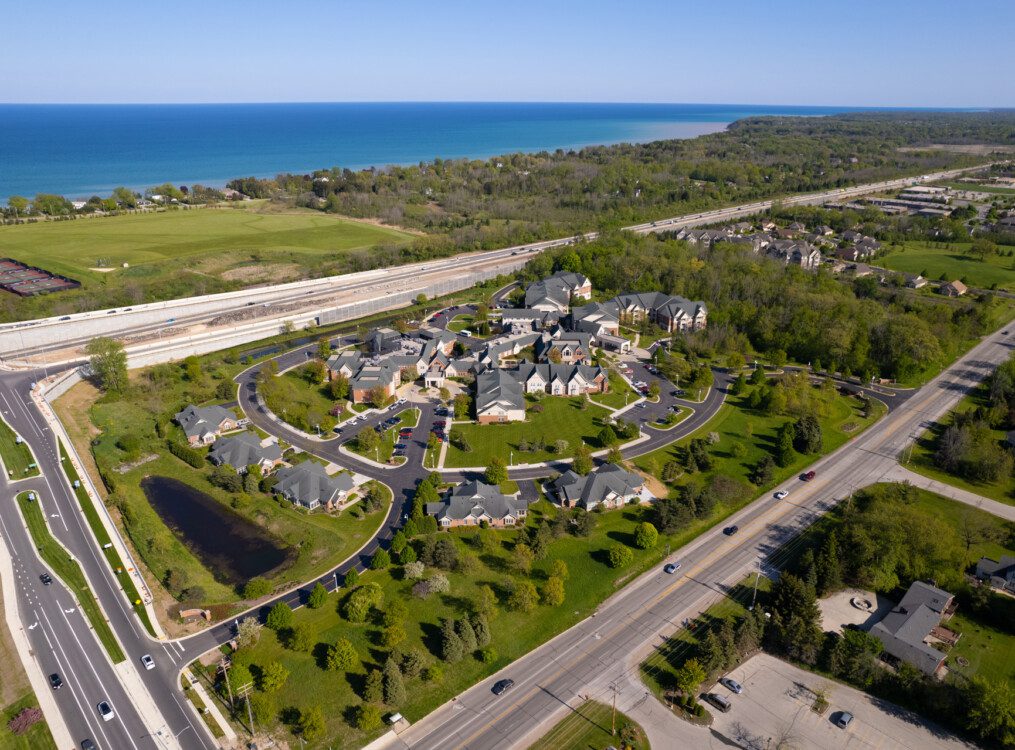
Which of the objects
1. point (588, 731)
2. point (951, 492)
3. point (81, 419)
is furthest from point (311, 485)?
point (951, 492)

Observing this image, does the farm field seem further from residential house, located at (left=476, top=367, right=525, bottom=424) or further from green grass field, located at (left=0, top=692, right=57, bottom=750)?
green grass field, located at (left=0, top=692, right=57, bottom=750)

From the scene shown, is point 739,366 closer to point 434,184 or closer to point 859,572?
point 859,572

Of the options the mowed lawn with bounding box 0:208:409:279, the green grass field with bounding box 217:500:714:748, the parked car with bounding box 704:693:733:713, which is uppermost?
the mowed lawn with bounding box 0:208:409:279

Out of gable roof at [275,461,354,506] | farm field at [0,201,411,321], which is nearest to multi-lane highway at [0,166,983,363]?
farm field at [0,201,411,321]

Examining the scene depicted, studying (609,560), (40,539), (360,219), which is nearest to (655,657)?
(609,560)

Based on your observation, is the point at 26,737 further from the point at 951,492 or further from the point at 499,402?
the point at 951,492

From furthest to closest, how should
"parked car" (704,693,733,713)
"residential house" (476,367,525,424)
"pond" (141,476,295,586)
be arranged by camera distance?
"residential house" (476,367,525,424)
"pond" (141,476,295,586)
"parked car" (704,693,733,713)

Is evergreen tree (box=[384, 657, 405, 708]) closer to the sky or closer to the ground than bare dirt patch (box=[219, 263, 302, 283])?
closer to the ground
